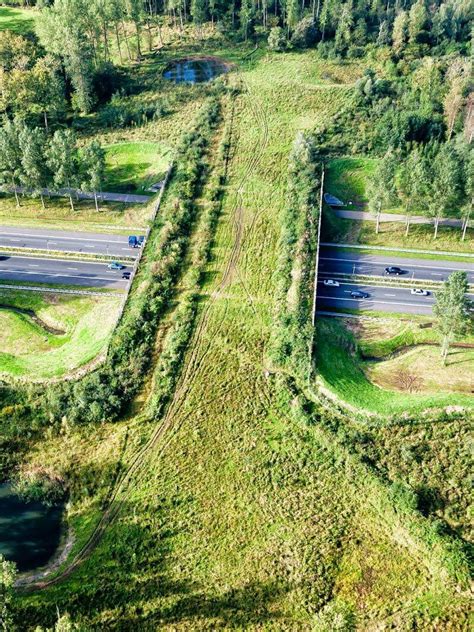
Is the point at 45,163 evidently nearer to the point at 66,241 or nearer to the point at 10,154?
the point at 10,154

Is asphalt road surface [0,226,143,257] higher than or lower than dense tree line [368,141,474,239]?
lower

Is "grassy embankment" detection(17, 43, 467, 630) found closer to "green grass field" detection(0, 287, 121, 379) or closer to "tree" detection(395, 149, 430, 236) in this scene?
"green grass field" detection(0, 287, 121, 379)

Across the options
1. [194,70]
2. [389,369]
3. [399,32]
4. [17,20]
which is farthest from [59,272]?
[399,32]

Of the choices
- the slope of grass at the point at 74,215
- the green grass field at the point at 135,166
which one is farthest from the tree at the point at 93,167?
the green grass field at the point at 135,166

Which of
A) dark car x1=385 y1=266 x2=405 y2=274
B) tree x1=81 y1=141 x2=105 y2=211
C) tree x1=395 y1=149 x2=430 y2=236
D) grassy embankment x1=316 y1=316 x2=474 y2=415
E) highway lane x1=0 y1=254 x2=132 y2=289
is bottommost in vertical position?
grassy embankment x1=316 y1=316 x2=474 y2=415

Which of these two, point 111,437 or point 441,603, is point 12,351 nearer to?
point 111,437

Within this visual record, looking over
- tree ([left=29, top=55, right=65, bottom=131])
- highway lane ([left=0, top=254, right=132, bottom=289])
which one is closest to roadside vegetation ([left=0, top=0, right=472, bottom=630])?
highway lane ([left=0, top=254, right=132, bottom=289])

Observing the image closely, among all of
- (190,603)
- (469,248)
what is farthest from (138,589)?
(469,248)
